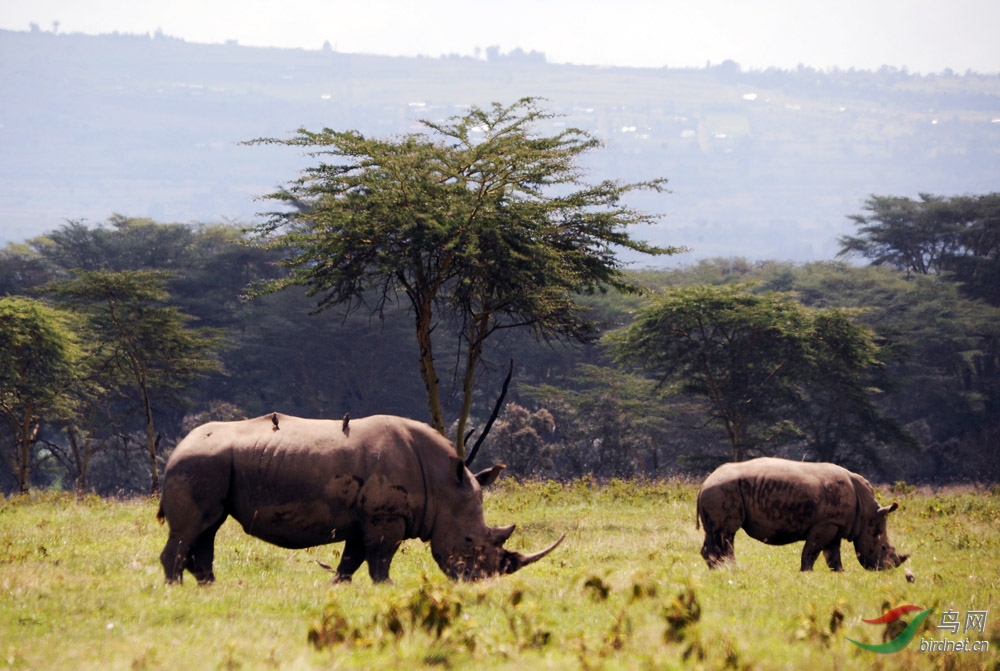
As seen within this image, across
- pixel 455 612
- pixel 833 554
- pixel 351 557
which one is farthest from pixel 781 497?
pixel 455 612

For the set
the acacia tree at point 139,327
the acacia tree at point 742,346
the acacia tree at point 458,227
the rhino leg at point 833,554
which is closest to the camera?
the rhino leg at point 833,554

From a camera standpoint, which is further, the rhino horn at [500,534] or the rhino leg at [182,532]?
the rhino horn at [500,534]

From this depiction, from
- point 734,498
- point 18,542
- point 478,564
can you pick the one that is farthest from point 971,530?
point 18,542

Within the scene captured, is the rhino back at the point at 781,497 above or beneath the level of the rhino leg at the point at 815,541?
above

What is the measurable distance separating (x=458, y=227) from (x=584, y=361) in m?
36.5

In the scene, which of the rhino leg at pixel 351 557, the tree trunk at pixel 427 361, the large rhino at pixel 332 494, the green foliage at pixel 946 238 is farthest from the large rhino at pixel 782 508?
the green foliage at pixel 946 238

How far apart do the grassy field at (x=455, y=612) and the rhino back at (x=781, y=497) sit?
0.52m

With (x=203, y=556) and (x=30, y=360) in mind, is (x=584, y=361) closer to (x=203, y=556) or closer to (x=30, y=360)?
(x=30, y=360)

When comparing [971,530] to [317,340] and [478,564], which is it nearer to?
[478,564]

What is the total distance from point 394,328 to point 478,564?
42.8 metres

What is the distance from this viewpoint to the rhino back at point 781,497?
13.8m

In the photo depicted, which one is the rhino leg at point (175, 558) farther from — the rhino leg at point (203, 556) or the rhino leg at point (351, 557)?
the rhino leg at point (351, 557)

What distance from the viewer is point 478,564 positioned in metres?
11.8

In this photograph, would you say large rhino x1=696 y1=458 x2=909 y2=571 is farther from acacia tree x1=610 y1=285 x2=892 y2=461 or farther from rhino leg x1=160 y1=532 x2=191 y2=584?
acacia tree x1=610 y1=285 x2=892 y2=461
